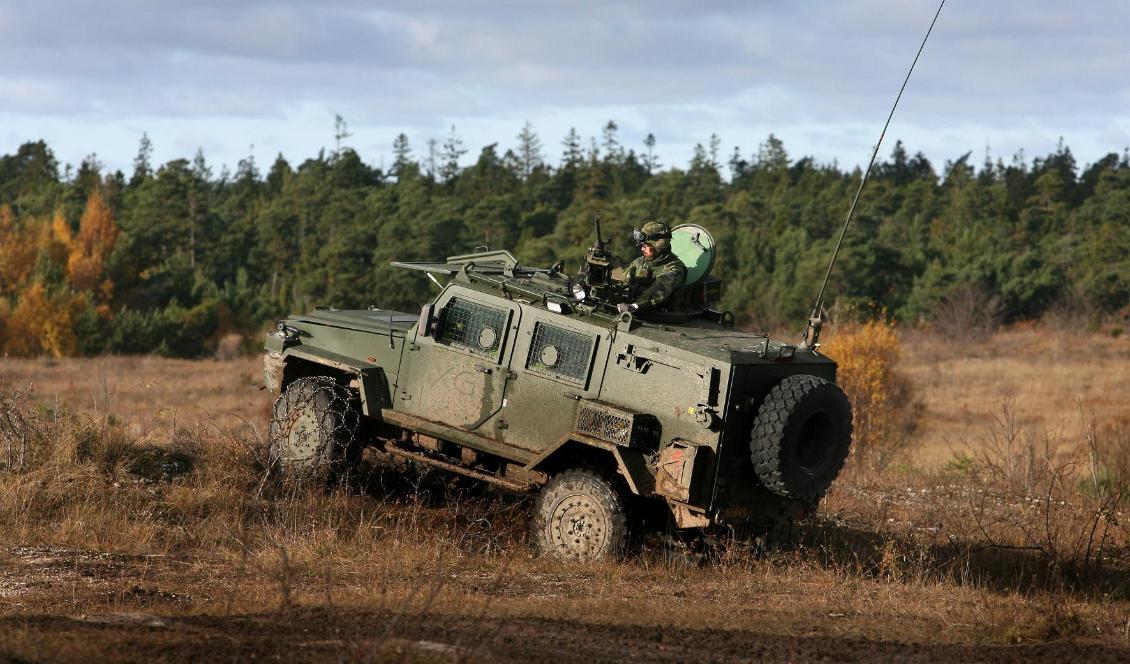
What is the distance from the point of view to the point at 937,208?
70.6 meters

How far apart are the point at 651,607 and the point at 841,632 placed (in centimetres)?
114

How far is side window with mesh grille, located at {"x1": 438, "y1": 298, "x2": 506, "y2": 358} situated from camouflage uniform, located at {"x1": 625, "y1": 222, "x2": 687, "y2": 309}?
109cm

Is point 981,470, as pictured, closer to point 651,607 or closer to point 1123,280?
point 651,607

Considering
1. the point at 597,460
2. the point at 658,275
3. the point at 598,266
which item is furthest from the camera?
the point at 658,275

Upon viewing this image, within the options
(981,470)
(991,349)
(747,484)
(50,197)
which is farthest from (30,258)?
(747,484)

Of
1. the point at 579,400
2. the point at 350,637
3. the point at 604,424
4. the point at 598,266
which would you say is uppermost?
the point at 598,266

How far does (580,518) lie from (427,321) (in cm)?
212

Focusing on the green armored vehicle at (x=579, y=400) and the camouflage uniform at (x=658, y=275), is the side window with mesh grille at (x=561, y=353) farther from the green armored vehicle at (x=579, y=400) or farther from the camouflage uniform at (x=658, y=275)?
the camouflage uniform at (x=658, y=275)

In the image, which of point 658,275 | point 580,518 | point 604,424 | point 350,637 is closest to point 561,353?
point 604,424

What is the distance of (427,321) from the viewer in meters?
10.9

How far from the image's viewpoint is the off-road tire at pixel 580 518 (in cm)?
→ 980

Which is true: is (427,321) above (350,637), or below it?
above

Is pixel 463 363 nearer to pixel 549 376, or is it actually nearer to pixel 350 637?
pixel 549 376

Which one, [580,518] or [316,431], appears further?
[316,431]
